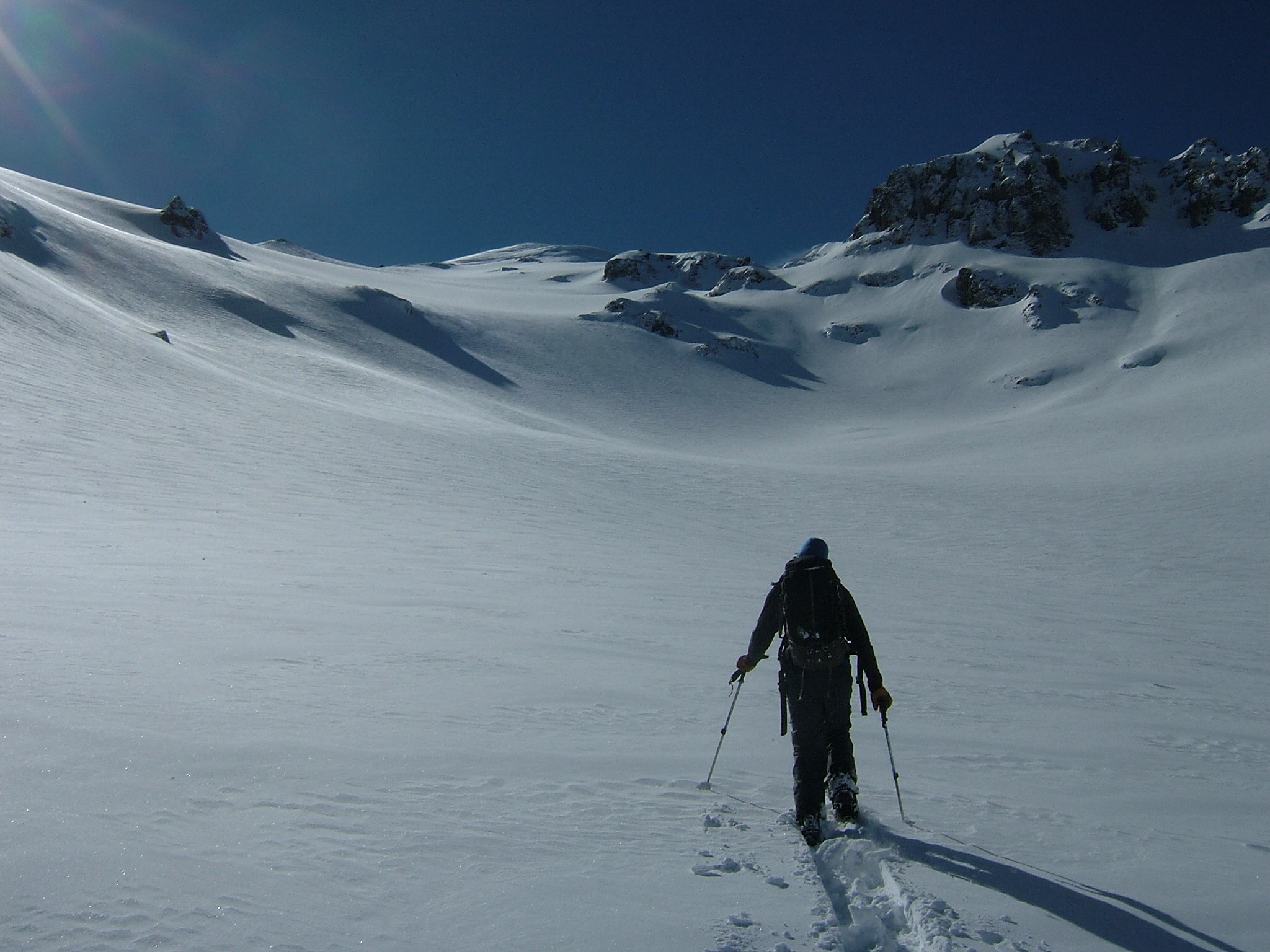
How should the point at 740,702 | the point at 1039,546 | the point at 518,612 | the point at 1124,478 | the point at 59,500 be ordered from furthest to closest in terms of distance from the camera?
1. the point at 1124,478
2. the point at 1039,546
3. the point at 59,500
4. the point at 518,612
5. the point at 740,702

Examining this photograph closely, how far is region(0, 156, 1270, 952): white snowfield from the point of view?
321cm

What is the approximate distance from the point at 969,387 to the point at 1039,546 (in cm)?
4926

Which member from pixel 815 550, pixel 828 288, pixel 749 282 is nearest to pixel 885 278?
pixel 828 288

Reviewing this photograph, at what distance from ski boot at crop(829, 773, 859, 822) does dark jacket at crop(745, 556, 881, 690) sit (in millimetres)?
546

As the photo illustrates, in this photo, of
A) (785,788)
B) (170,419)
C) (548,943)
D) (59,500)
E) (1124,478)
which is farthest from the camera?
(1124,478)

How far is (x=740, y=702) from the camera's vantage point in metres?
6.37

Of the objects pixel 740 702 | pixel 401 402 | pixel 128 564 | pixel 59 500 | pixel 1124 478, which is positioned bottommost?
pixel 740 702

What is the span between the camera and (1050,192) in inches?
3558

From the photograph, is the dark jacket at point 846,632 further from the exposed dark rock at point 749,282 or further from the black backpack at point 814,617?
the exposed dark rock at point 749,282

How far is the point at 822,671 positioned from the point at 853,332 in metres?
76.1

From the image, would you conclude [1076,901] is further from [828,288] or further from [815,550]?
[828,288]

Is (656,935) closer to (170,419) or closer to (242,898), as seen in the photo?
(242,898)

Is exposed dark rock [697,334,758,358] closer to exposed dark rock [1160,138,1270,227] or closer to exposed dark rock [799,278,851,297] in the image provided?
exposed dark rock [799,278,851,297]

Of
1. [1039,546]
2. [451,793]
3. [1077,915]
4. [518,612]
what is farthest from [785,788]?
[1039,546]
